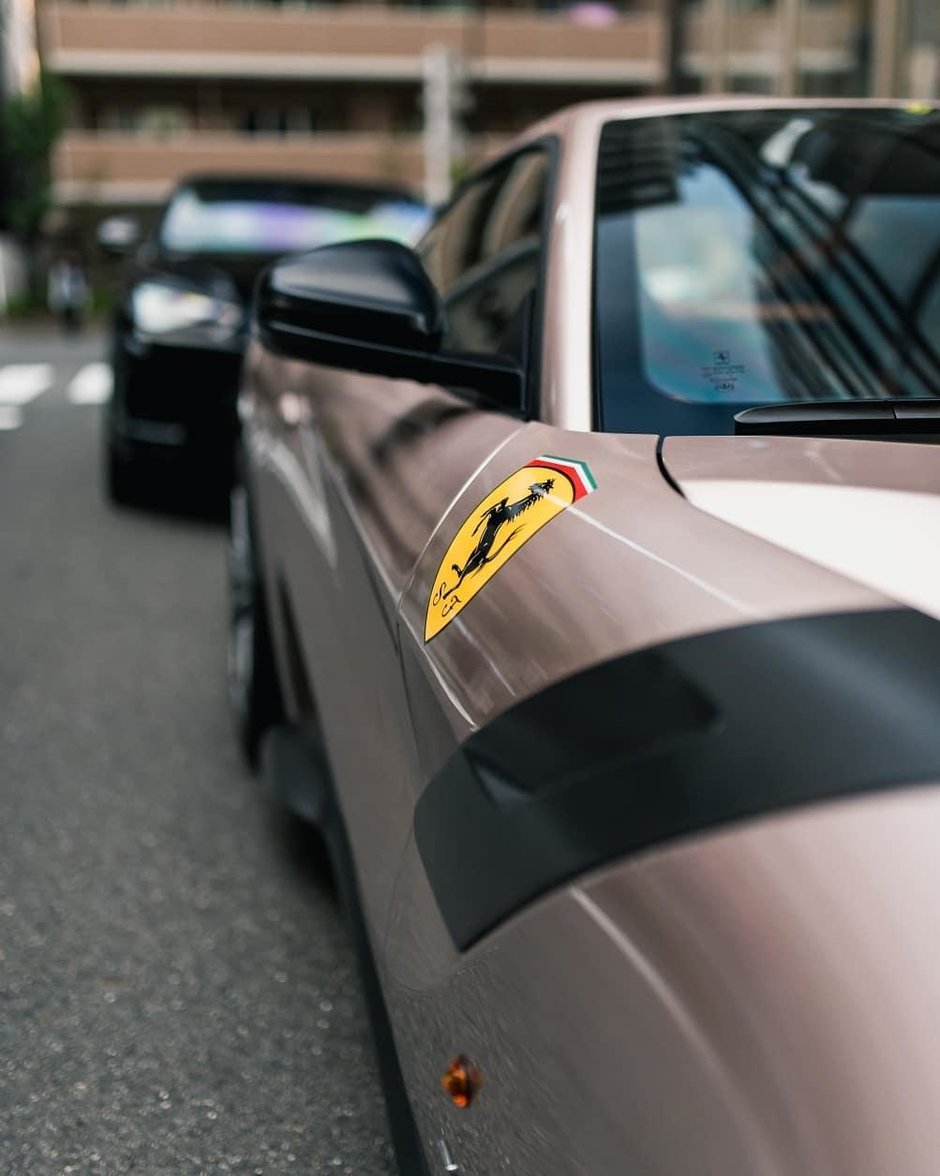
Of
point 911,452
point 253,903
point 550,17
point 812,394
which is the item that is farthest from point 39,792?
point 550,17

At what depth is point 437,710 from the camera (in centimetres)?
128

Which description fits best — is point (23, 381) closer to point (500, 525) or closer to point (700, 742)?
point (500, 525)

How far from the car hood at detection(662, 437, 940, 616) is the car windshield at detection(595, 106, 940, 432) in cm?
19

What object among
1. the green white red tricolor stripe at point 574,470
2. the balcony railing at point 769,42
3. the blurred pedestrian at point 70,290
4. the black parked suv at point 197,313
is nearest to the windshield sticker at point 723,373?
the green white red tricolor stripe at point 574,470

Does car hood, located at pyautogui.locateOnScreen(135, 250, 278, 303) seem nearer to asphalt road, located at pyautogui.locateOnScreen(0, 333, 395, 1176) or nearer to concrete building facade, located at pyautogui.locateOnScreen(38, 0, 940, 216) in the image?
asphalt road, located at pyautogui.locateOnScreen(0, 333, 395, 1176)

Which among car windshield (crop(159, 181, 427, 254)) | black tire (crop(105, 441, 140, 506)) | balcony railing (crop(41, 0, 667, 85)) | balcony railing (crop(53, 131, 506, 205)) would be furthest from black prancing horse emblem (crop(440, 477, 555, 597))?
balcony railing (crop(53, 131, 506, 205))

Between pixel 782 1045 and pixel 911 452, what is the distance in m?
0.73

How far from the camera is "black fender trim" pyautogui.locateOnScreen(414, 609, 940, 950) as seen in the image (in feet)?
2.89

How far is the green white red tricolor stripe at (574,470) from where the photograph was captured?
1304 millimetres

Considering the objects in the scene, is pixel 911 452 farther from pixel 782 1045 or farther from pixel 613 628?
pixel 782 1045

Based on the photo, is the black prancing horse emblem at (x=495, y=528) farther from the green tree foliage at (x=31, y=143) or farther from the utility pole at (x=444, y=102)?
the green tree foliage at (x=31, y=143)

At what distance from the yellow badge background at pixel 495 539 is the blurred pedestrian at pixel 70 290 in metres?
22.5

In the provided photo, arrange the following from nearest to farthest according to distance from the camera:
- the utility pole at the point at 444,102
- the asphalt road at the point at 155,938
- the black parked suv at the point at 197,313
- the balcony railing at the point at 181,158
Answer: the asphalt road at the point at 155,938 < the black parked suv at the point at 197,313 < the utility pole at the point at 444,102 < the balcony railing at the point at 181,158

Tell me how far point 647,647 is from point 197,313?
17.6ft
